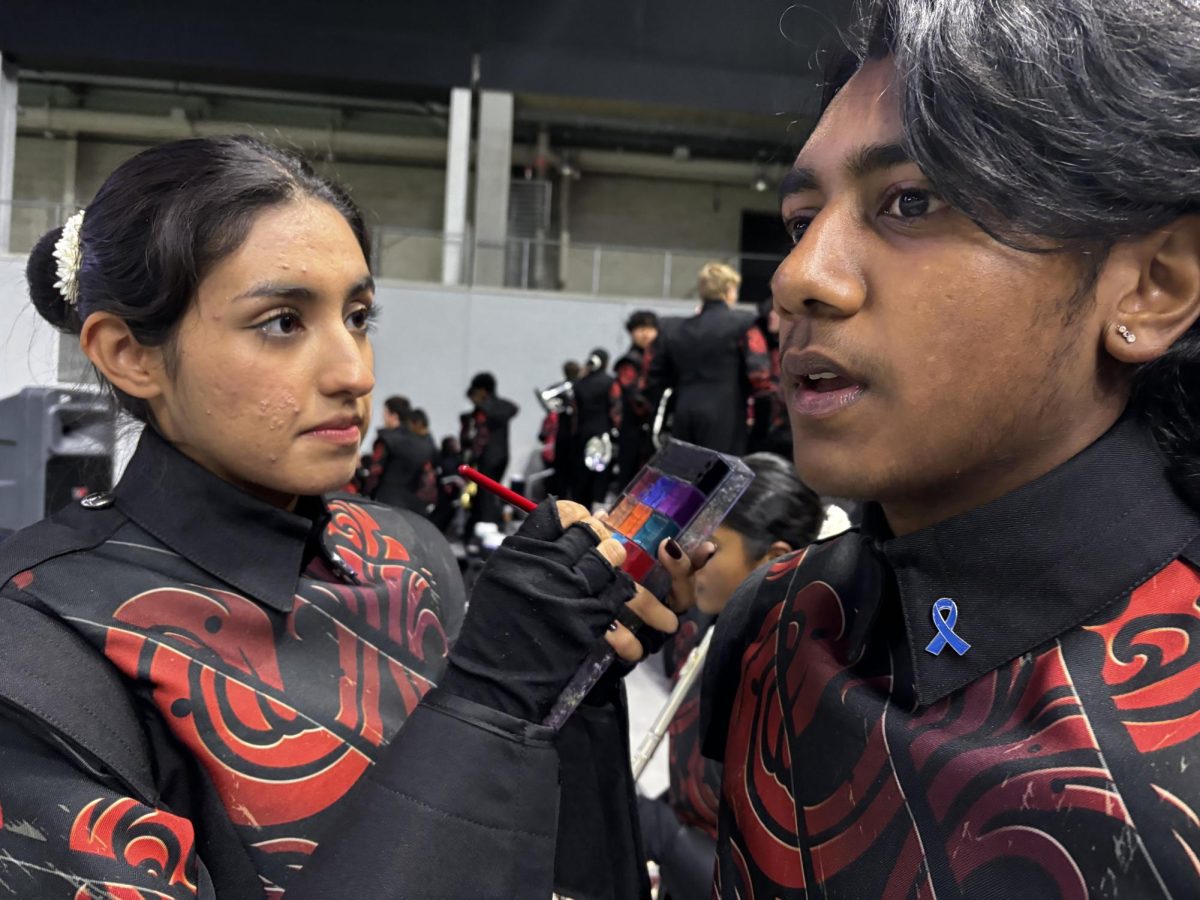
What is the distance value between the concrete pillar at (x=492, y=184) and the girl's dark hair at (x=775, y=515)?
9557 millimetres

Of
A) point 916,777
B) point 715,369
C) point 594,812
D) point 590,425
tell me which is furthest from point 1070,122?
point 590,425

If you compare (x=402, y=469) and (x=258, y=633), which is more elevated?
(x=258, y=633)

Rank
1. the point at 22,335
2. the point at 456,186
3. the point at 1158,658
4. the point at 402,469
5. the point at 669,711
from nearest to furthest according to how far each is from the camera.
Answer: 1. the point at 1158,658
2. the point at 22,335
3. the point at 669,711
4. the point at 402,469
5. the point at 456,186

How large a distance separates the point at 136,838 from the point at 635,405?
6279 mm

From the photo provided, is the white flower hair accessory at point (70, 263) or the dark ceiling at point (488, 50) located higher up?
the dark ceiling at point (488, 50)

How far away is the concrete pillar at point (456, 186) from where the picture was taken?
11.7 metres

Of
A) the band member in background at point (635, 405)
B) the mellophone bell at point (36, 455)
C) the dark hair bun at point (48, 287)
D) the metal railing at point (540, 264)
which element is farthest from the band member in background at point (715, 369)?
the metal railing at point (540, 264)

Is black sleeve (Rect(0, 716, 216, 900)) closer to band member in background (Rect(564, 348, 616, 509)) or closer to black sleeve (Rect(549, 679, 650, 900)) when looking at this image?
black sleeve (Rect(549, 679, 650, 900))

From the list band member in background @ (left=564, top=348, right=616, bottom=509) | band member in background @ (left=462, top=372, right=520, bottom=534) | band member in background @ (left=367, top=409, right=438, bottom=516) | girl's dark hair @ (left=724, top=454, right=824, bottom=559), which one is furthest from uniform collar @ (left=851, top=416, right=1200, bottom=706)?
band member in background @ (left=462, top=372, right=520, bottom=534)

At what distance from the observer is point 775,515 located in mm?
2619

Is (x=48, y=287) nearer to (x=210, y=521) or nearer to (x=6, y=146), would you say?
(x=210, y=521)

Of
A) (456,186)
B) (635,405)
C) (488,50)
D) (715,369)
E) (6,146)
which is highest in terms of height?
(488,50)

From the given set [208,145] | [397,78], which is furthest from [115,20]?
[208,145]

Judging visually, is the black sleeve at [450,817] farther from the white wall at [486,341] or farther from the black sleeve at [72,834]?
the white wall at [486,341]
